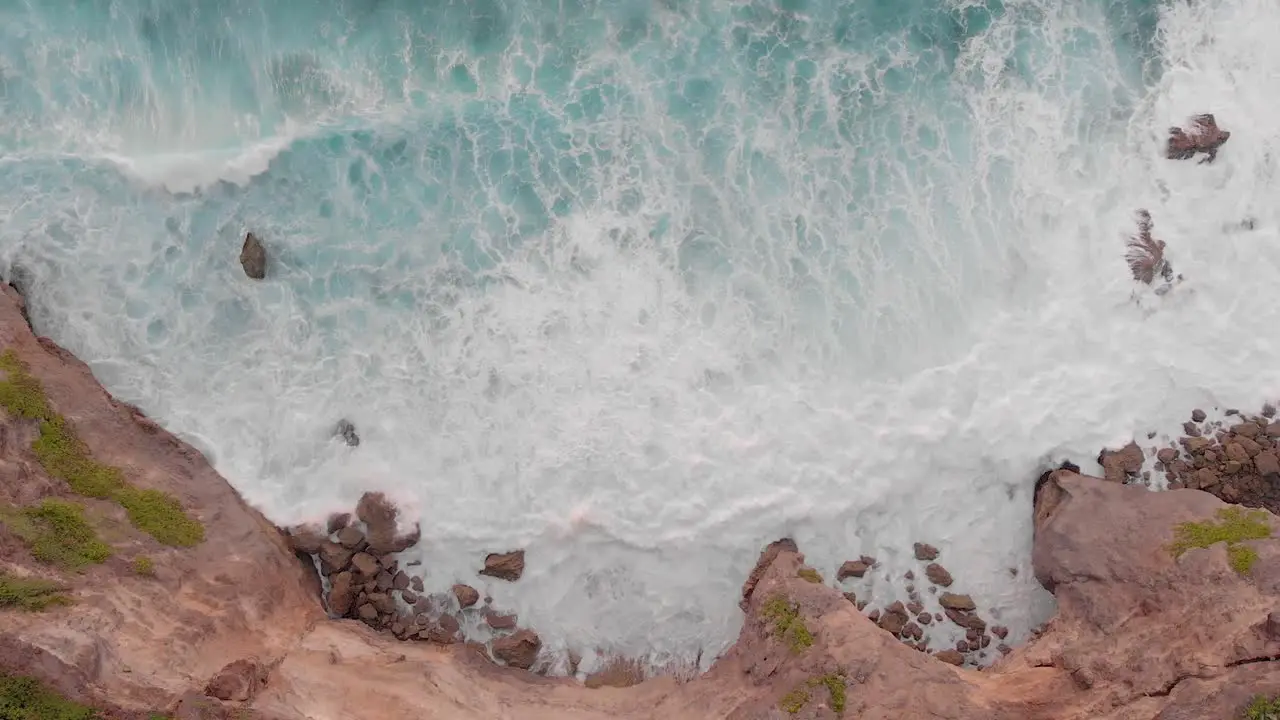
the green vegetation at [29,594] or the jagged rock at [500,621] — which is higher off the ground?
the jagged rock at [500,621]

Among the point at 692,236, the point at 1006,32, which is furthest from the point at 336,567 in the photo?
the point at 1006,32


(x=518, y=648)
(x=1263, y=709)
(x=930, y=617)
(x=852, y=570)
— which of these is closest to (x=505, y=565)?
(x=518, y=648)

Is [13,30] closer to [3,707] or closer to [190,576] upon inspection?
[190,576]

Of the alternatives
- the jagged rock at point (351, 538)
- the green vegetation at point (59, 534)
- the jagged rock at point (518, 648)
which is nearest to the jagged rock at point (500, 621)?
the jagged rock at point (518, 648)

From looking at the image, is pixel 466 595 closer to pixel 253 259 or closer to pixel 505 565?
pixel 505 565

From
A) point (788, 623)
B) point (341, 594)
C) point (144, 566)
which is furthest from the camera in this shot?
point (341, 594)

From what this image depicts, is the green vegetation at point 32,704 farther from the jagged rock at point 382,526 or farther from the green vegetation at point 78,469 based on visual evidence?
the jagged rock at point 382,526
